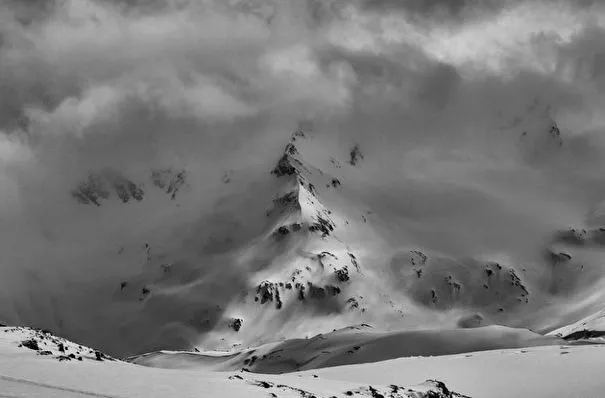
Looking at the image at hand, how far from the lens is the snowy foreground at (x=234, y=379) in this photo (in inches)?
1821

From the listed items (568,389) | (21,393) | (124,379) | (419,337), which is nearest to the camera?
(21,393)

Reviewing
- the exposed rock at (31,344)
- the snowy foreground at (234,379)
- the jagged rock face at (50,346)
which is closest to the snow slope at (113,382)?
the snowy foreground at (234,379)

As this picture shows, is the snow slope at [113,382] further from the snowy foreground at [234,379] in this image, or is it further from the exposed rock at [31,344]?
the exposed rock at [31,344]

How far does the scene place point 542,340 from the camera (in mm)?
185500

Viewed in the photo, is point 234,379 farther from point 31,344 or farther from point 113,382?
point 31,344

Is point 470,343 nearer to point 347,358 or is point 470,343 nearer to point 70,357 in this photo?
point 347,358

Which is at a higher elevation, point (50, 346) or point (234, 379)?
point (50, 346)

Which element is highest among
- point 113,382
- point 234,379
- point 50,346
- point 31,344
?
point 50,346

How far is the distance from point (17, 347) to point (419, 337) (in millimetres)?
150325

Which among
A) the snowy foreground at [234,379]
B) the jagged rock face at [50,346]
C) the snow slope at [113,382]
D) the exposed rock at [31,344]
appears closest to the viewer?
the snow slope at [113,382]

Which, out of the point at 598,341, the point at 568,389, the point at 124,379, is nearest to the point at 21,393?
the point at 124,379

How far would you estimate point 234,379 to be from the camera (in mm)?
55188

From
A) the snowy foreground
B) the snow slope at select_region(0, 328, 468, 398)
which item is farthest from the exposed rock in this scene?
the snow slope at select_region(0, 328, 468, 398)

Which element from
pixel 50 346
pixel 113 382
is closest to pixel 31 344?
pixel 50 346
